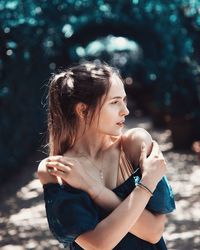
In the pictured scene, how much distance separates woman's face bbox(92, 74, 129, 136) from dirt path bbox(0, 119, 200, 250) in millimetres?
3332

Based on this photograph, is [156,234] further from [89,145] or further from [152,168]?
[89,145]

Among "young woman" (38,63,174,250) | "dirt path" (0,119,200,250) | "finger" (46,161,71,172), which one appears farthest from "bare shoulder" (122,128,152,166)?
"dirt path" (0,119,200,250)

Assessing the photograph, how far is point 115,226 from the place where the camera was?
154 centimetres

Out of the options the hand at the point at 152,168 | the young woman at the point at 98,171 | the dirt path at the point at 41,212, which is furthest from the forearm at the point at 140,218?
the dirt path at the point at 41,212

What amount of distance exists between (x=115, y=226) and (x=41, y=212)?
5.00 m

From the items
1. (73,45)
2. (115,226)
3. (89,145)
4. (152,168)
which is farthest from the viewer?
(73,45)

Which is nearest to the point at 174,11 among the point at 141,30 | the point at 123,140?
the point at 141,30

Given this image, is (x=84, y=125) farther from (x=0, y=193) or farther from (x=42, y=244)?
(x=0, y=193)

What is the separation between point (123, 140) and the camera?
5.91 feet

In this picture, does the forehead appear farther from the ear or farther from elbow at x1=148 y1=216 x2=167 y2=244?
elbow at x1=148 y1=216 x2=167 y2=244

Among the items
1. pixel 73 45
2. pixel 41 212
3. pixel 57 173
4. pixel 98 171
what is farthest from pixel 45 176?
pixel 73 45

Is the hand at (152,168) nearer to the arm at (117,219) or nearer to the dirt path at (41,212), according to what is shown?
the arm at (117,219)

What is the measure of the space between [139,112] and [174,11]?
32.9 feet

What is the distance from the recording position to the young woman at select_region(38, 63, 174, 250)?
156cm
